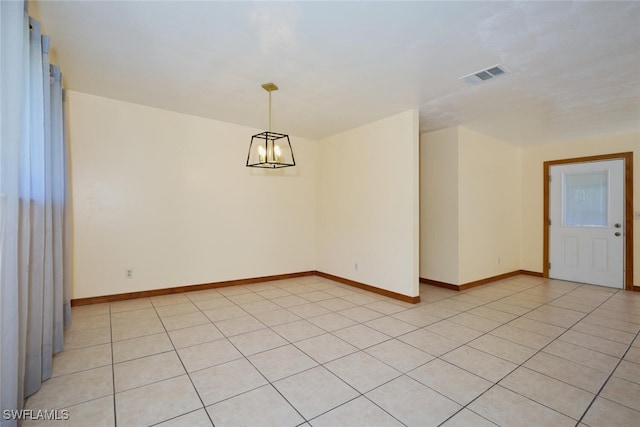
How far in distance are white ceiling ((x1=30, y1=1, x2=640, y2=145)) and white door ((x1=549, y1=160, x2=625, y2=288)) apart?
131 cm

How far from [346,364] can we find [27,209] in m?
2.42

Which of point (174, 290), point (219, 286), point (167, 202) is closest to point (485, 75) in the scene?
point (167, 202)

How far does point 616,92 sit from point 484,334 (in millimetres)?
3167

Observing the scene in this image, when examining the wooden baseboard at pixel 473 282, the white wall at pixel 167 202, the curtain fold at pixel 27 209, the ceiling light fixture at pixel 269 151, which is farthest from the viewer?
the wooden baseboard at pixel 473 282

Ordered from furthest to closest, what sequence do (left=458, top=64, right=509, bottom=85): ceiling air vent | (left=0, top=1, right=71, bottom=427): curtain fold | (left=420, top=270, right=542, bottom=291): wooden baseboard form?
(left=420, top=270, right=542, bottom=291): wooden baseboard
(left=458, top=64, right=509, bottom=85): ceiling air vent
(left=0, top=1, right=71, bottom=427): curtain fold

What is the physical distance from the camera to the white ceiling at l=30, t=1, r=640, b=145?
209 cm

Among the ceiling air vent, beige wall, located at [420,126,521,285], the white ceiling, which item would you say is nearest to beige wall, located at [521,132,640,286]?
beige wall, located at [420,126,521,285]

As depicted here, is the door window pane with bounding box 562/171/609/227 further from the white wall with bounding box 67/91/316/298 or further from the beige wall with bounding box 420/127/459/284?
the white wall with bounding box 67/91/316/298

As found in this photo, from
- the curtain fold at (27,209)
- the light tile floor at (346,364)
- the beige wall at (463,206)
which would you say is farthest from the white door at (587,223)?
the curtain fold at (27,209)

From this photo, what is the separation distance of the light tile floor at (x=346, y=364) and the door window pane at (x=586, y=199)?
1.90 m

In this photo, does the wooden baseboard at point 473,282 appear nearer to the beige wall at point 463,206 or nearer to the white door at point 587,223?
the beige wall at point 463,206

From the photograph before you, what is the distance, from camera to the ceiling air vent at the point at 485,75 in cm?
283

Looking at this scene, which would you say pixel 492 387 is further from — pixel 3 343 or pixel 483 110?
pixel 483 110

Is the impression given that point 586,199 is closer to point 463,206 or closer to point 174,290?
point 463,206
